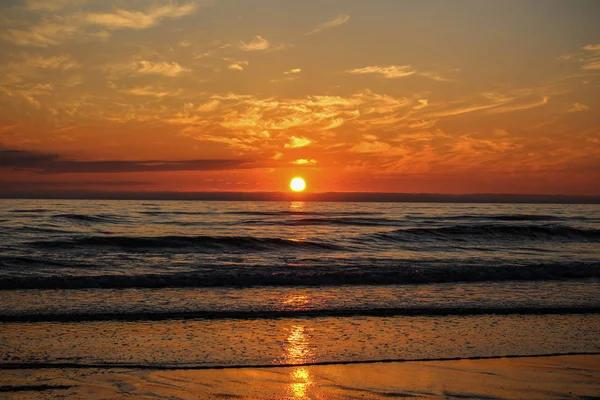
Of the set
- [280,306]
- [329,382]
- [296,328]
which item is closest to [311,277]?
[280,306]

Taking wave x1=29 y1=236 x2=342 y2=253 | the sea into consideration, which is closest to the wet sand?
the sea

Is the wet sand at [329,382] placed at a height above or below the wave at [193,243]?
above

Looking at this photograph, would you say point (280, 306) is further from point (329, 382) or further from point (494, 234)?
point (494, 234)

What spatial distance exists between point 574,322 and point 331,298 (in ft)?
18.2

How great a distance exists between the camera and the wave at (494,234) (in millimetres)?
35062

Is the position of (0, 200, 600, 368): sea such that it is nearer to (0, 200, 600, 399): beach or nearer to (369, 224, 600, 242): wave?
(0, 200, 600, 399): beach

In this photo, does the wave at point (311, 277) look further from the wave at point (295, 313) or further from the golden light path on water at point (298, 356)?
the golden light path on water at point (298, 356)

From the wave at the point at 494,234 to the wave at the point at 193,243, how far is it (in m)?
7.27

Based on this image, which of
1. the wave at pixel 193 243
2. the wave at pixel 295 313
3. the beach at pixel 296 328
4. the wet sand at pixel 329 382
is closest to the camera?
the wet sand at pixel 329 382

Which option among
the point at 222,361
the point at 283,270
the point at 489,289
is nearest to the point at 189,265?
the point at 283,270

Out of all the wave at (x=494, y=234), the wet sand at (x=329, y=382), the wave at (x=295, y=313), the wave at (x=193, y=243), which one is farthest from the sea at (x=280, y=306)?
the wave at (x=494, y=234)

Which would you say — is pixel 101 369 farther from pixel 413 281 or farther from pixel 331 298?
pixel 413 281

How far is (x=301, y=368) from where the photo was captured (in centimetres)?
772

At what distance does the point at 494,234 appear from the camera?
3719cm
